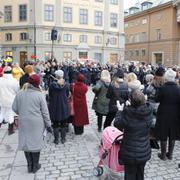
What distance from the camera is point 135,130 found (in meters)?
4.36

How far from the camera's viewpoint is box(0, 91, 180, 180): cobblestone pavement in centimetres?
562

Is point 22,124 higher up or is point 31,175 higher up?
point 22,124

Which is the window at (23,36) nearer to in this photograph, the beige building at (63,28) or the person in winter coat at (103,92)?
the beige building at (63,28)

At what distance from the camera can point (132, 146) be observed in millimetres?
4383

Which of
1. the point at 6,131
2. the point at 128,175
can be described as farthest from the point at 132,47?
the point at 128,175

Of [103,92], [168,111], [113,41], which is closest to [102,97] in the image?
[103,92]

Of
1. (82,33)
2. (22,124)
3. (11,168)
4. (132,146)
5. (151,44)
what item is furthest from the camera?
(151,44)

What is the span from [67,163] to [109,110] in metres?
2.26

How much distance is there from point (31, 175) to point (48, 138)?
97.0 inches

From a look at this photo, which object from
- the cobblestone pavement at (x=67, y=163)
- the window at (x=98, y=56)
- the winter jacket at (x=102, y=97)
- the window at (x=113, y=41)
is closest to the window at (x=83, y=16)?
the window at (x=113, y=41)

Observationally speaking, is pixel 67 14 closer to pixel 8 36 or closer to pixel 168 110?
pixel 8 36

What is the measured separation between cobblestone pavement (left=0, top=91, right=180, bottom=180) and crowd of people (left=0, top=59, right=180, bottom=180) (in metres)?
0.25

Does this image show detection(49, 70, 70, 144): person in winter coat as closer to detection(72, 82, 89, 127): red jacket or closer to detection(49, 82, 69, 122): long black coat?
detection(49, 82, 69, 122): long black coat

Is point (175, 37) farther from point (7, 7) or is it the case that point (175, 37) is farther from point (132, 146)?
point (132, 146)
